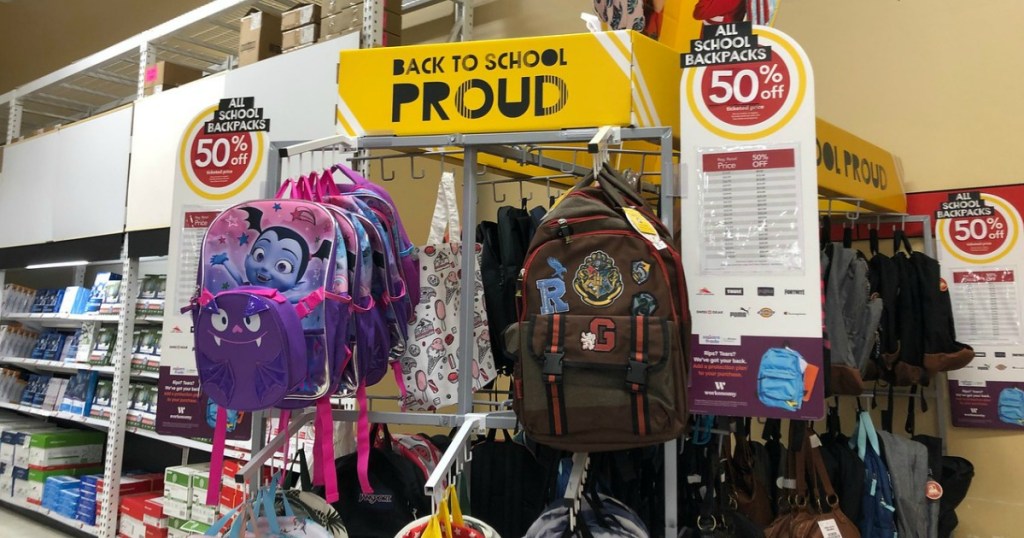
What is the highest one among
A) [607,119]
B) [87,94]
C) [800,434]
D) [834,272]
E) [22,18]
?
[22,18]

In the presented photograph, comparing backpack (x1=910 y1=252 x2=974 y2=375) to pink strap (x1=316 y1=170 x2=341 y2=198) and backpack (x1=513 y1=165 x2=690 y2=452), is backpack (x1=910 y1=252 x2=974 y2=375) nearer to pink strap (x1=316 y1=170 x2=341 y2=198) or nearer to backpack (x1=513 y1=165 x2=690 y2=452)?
backpack (x1=513 y1=165 x2=690 y2=452)

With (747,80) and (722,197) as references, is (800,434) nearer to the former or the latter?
(722,197)

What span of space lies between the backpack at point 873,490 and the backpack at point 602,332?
1257 mm

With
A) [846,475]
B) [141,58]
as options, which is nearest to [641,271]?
[846,475]

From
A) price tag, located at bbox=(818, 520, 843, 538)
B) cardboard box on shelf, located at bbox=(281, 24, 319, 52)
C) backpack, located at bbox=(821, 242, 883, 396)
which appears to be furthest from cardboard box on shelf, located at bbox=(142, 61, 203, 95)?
price tag, located at bbox=(818, 520, 843, 538)

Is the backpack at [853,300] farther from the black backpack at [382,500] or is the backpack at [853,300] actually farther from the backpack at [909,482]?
the black backpack at [382,500]

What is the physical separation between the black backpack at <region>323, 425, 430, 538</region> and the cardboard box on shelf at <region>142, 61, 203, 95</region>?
11.2 feet

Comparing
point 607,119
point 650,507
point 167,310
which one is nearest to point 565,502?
point 650,507

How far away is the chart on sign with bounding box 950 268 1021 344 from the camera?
2.61 meters

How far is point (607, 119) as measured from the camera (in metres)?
1.81

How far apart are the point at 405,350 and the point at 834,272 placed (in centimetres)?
146

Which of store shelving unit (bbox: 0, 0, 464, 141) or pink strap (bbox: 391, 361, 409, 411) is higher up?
store shelving unit (bbox: 0, 0, 464, 141)

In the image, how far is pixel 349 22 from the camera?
135 inches

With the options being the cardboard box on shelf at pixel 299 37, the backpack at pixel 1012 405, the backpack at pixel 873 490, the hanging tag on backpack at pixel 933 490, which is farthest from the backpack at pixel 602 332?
the cardboard box on shelf at pixel 299 37
